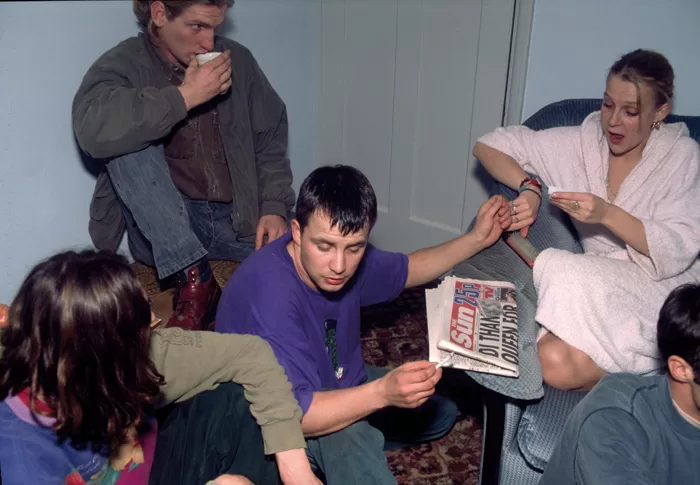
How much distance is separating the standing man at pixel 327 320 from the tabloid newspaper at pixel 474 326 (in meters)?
0.10

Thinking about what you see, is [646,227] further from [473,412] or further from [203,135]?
[203,135]

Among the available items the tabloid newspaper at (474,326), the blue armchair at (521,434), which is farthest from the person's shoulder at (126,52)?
the blue armchair at (521,434)

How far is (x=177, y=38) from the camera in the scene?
1982 millimetres

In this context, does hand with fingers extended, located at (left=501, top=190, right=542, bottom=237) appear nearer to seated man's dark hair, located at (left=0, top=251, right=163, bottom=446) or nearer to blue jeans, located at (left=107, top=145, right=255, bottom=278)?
blue jeans, located at (left=107, top=145, right=255, bottom=278)

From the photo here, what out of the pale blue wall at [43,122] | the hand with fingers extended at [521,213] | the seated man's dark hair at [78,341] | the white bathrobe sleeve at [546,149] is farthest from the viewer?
the pale blue wall at [43,122]

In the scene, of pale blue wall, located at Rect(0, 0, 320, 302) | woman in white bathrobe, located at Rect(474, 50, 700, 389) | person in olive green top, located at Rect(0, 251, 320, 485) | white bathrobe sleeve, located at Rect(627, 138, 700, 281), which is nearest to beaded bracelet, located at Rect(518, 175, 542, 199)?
woman in white bathrobe, located at Rect(474, 50, 700, 389)

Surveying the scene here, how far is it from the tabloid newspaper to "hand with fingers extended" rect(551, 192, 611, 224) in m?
0.24

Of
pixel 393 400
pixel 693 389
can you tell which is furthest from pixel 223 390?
pixel 693 389

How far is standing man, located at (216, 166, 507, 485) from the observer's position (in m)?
1.28

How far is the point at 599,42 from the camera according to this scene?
2.23 meters

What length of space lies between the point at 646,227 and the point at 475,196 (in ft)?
3.65

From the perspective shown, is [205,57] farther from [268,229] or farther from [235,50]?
[268,229]

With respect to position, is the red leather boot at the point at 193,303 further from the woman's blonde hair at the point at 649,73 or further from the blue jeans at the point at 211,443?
the woman's blonde hair at the point at 649,73

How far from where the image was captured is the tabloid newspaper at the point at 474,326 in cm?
136
